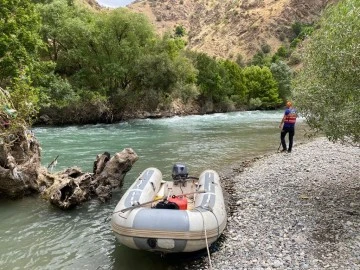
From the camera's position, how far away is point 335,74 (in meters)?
7.57

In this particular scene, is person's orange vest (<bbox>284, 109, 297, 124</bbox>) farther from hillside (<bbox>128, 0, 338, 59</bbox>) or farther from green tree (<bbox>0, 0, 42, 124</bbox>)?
hillside (<bbox>128, 0, 338, 59</bbox>)

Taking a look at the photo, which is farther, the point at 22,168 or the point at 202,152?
the point at 202,152

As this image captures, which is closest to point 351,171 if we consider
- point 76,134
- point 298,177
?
point 298,177

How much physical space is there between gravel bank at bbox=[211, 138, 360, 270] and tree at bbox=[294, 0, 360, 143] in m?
2.07

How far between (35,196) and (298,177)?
30.1 feet

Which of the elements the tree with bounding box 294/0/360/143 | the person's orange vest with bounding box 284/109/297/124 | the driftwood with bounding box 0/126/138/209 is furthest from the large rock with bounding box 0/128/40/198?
the person's orange vest with bounding box 284/109/297/124

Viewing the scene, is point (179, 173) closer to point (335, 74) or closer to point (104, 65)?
point (335, 74)

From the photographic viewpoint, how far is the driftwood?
10075mm

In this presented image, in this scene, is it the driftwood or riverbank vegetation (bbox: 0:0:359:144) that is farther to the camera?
riverbank vegetation (bbox: 0:0:359:144)

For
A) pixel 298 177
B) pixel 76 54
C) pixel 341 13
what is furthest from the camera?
pixel 76 54

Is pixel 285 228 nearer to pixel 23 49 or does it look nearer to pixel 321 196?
pixel 321 196

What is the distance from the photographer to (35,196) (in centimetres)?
1093

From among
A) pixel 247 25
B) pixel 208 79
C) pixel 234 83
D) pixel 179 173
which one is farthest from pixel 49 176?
pixel 247 25

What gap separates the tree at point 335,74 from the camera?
23.3 feet
